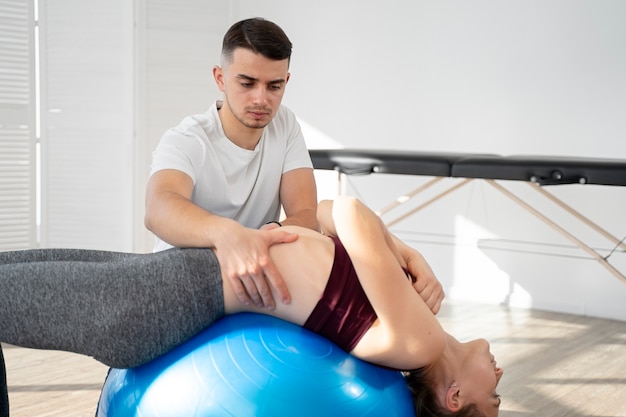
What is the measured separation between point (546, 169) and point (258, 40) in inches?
68.3

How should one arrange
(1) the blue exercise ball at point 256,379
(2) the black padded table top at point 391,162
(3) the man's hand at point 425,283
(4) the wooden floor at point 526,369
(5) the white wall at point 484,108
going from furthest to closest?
(5) the white wall at point 484,108
(2) the black padded table top at point 391,162
(4) the wooden floor at point 526,369
(3) the man's hand at point 425,283
(1) the blue exercise ball at point 256,379

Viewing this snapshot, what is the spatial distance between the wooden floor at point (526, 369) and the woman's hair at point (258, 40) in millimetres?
1226

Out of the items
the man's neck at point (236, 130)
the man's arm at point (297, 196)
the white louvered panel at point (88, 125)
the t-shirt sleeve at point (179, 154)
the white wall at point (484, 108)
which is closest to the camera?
the t-shirt sleeve at point (179, 154)

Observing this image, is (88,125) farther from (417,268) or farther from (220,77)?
(417,268)

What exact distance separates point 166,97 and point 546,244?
2217 millimetres

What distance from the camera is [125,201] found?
15.5 feet

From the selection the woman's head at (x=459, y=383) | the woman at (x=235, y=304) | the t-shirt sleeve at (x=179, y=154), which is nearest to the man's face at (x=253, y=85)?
the t-shirt sleeve at (x=179, y=154)

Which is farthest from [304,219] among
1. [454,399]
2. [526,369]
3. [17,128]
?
[17,128]

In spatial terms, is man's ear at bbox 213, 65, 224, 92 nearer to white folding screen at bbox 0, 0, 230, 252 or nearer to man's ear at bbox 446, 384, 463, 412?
man's ear at bbox 446, 384, 463, 412

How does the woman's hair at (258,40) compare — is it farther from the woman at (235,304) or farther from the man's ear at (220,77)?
the woman at (235,304)

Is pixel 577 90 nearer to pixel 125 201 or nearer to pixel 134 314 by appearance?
pixel 125 201

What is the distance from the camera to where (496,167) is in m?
3.58

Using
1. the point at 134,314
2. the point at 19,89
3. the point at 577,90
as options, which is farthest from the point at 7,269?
the point at 577,90

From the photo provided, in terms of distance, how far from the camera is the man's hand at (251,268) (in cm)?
165
